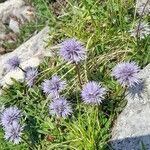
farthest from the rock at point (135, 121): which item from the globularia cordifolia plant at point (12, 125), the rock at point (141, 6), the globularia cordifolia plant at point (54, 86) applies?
the rock at point (141, 6)

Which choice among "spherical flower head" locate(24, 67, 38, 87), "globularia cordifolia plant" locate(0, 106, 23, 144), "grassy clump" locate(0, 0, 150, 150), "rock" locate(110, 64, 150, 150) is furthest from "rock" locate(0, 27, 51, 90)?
"rock" locate(110, 64, 150, 150)

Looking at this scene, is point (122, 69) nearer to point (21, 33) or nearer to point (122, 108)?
point (122, 108)

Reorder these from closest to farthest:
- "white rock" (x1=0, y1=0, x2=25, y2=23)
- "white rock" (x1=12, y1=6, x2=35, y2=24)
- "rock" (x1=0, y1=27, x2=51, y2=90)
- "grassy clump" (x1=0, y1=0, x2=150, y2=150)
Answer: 1. "grassy clump" (x1=0, y1=0, x2=150, y2=150)
2. "rock" (x1=0, y1=27, x2=51, y2=90)
3. "white rock" (x1=12, y1=6, x2=35, y2=24)
4. "white rock" (x1=0, y1=0, x2=25, y2=23)

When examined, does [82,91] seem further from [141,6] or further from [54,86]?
[141,6]

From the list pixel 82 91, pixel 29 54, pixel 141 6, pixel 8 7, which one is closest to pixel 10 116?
pixel 82 91

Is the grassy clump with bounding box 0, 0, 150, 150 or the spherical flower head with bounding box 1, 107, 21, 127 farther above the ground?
the spherical flower head with bounding box 1, 107, 21, 127

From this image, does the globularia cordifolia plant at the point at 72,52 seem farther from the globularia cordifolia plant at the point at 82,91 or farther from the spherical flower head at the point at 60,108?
the spherical flower head at the point at 60,108

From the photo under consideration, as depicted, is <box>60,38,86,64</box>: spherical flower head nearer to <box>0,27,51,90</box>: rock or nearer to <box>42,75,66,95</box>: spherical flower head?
<box>42,75,66,95</box>: spherical flower head
